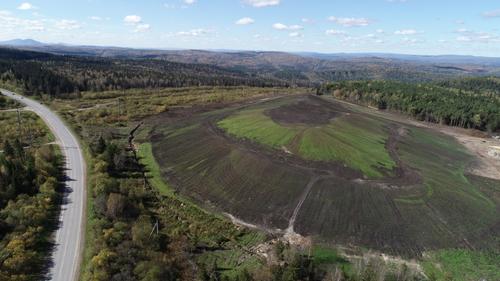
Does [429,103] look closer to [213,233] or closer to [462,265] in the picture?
[462,265]

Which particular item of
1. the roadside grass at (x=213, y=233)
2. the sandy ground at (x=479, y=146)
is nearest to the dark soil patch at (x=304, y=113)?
the sandy ground at (x=479, y=146)

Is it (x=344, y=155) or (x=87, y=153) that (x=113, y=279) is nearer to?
(x=87, y=153)

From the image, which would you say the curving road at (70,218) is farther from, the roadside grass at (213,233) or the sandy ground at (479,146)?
the sandy ground at (479,146)

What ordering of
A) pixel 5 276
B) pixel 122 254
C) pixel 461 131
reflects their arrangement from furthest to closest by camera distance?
1. pixel 461 131
2. pixel 122 254
3. pixel 5 276

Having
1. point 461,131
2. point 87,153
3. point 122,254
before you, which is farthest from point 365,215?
point 461,131

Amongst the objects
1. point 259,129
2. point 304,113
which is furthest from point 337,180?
point 304,113

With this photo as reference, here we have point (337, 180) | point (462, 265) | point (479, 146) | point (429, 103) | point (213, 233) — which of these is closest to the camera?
point (462, 265)
